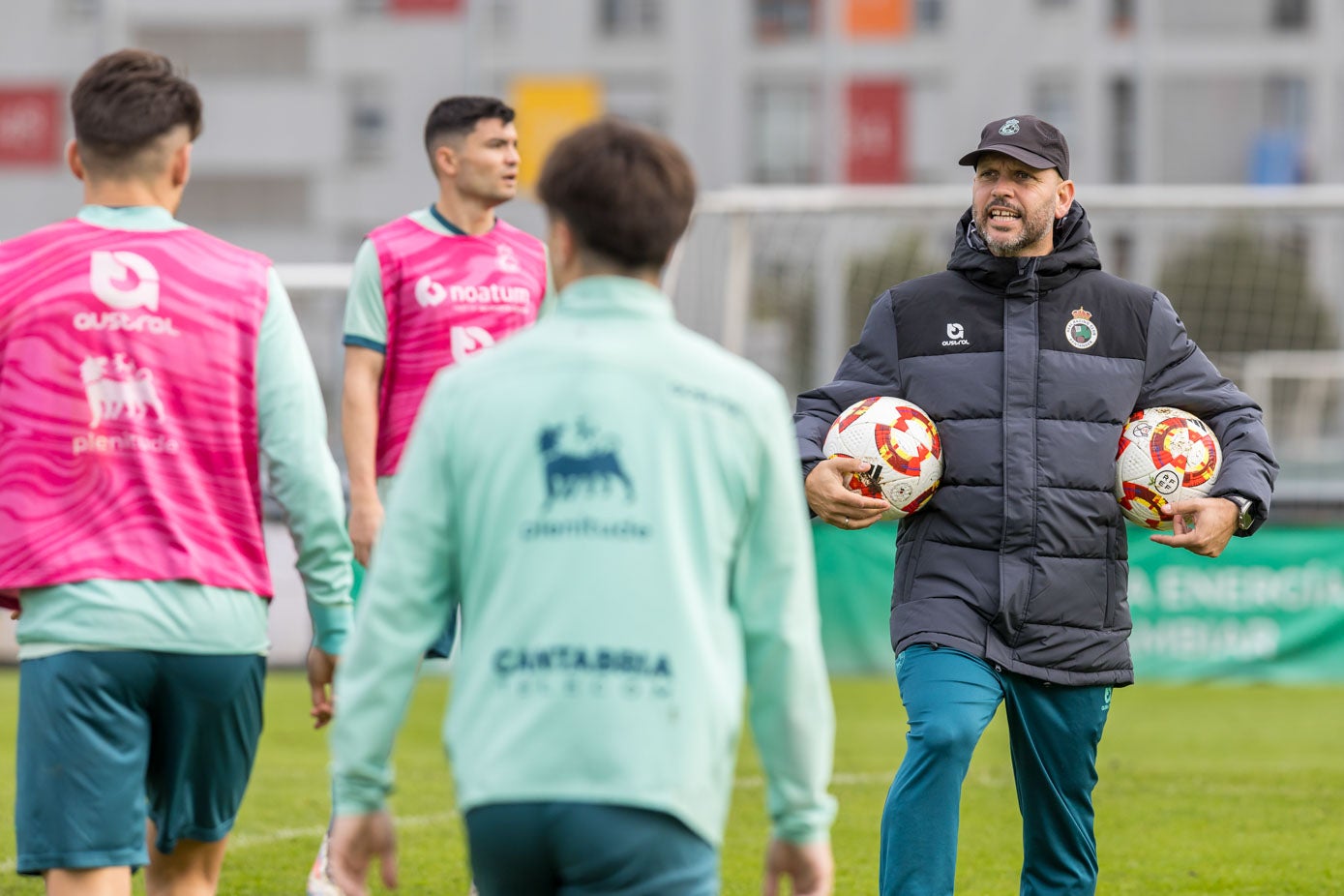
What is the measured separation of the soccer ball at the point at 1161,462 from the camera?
5484 mm

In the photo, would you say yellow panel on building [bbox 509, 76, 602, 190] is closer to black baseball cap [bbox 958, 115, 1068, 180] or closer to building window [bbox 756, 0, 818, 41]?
building window [bbox 756, 0, 818, 41]

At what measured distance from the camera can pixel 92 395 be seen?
162 inches

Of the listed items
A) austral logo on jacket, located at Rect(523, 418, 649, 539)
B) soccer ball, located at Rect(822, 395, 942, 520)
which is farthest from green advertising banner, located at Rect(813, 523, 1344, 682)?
austral logo on jacket, located at Rect(523, 418, 649, 539)

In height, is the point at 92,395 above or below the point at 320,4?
below

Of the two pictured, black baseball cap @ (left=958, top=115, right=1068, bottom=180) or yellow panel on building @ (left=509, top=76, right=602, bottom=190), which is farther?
yellow panel on building @ (left=509, top=76, right=602, bottom=190)

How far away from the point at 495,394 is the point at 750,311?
15533 millimetres

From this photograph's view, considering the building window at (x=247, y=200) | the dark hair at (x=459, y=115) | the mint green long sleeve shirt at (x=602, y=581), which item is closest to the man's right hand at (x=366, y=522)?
the dark hair at (x=459, y=115)

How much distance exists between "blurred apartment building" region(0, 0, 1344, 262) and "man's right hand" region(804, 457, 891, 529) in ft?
135

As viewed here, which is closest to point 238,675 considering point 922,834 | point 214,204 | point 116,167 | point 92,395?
point 92,395

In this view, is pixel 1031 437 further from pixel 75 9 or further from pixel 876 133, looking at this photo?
pixel 75 9

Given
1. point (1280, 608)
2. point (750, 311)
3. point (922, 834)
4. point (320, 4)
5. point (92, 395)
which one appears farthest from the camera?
point (320, 4)

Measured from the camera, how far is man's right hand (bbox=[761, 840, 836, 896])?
3.26 metres

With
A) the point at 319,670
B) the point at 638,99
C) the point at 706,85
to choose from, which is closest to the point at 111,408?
the point at 319,670

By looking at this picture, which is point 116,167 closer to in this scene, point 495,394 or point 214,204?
point 495,394
